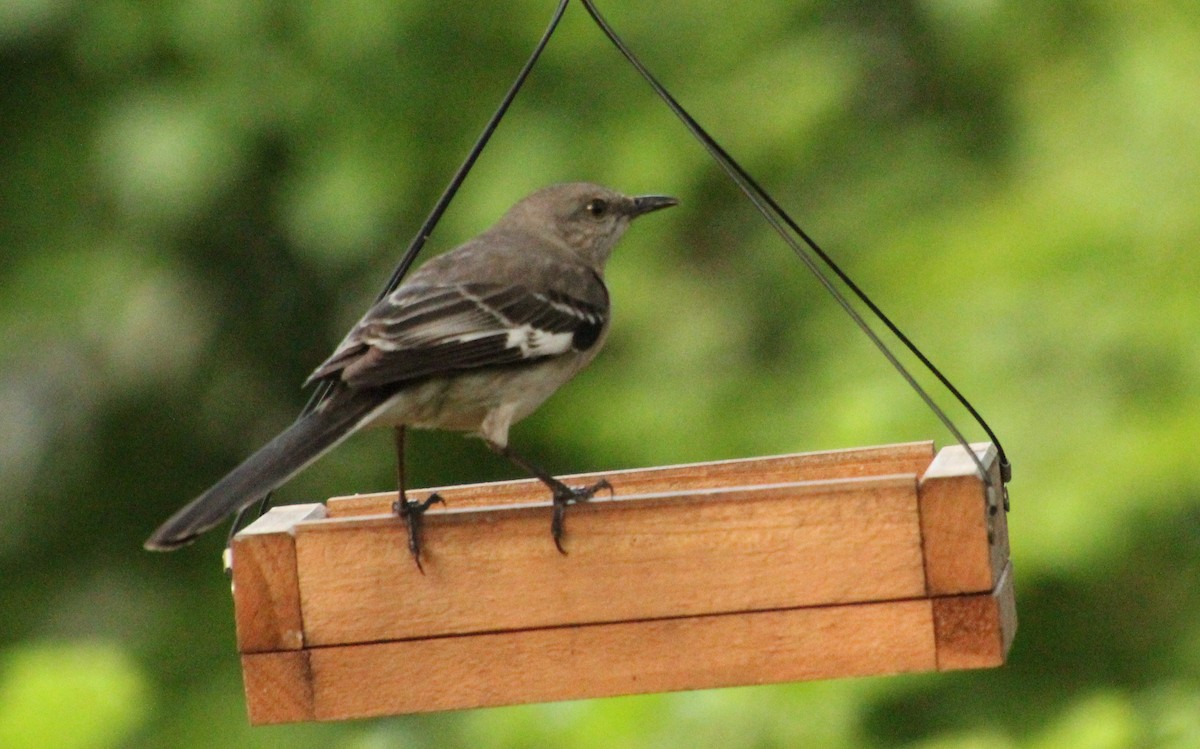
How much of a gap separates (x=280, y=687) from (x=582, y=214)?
2238mm

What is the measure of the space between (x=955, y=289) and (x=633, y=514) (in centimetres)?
238

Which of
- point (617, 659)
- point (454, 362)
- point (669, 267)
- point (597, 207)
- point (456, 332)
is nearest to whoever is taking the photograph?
point (617, 659)

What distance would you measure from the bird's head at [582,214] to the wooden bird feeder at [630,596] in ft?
6.14

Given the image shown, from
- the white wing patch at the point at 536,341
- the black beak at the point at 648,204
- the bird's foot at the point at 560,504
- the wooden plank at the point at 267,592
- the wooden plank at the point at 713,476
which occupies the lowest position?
the wooden plank at the point at 267,592

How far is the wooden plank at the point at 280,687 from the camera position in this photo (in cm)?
363

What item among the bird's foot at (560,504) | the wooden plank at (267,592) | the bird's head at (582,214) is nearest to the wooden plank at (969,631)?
the bird's foot at (560,504)

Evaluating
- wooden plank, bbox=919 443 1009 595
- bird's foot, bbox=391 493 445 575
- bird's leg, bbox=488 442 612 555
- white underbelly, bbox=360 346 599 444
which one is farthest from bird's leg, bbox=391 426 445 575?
wooden plank, bbox=919 443 1009 595

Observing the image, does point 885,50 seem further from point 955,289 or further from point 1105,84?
point 955,289

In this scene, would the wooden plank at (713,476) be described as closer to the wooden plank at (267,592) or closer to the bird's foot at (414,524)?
the bird's foot at (414,524)

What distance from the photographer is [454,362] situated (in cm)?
402

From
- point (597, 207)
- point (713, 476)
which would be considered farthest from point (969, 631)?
point (597, 207)

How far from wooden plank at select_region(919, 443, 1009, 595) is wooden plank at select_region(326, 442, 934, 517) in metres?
0.81

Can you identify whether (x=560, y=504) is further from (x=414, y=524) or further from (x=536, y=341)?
(x=536, y=341)

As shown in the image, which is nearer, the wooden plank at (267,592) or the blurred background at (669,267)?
the wooden plank at (267,592)
